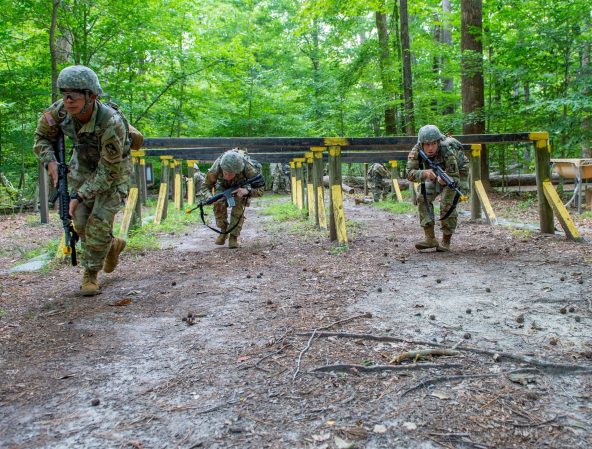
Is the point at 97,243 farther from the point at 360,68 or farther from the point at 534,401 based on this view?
the point at 360,68

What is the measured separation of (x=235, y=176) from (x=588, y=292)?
16.5 feet

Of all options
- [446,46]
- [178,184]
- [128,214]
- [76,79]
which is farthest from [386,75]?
[76,79]

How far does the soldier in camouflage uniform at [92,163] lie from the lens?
4.35 metres

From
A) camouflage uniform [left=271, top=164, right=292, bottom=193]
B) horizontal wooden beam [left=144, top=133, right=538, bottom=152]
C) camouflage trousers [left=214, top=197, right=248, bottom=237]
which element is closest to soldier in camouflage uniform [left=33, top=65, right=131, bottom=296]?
horizontal wooden beam [left=144, top=133, right=538, bottom=152]

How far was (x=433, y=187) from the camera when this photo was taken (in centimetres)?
643

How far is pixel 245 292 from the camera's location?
452 centimetres

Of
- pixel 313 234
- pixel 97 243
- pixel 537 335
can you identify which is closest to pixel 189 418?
pixel 537 335

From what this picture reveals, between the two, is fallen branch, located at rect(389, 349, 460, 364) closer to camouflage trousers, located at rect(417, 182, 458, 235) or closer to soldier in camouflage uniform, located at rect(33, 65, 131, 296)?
soldier in camouflage uniform, located at rect(33, 65, 131, 296)

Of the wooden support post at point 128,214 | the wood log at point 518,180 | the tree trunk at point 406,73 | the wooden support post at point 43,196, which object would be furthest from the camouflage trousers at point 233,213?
the wood log at point 518,180

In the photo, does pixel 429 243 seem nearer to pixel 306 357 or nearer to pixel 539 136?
pixel 539 136

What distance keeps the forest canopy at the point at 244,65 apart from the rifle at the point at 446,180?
5.00 m

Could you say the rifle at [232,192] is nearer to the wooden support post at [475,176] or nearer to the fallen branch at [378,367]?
the wooden support post at [475,176]

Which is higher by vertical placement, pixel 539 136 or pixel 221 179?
pixel 539 136

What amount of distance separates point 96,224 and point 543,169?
5.91 m
